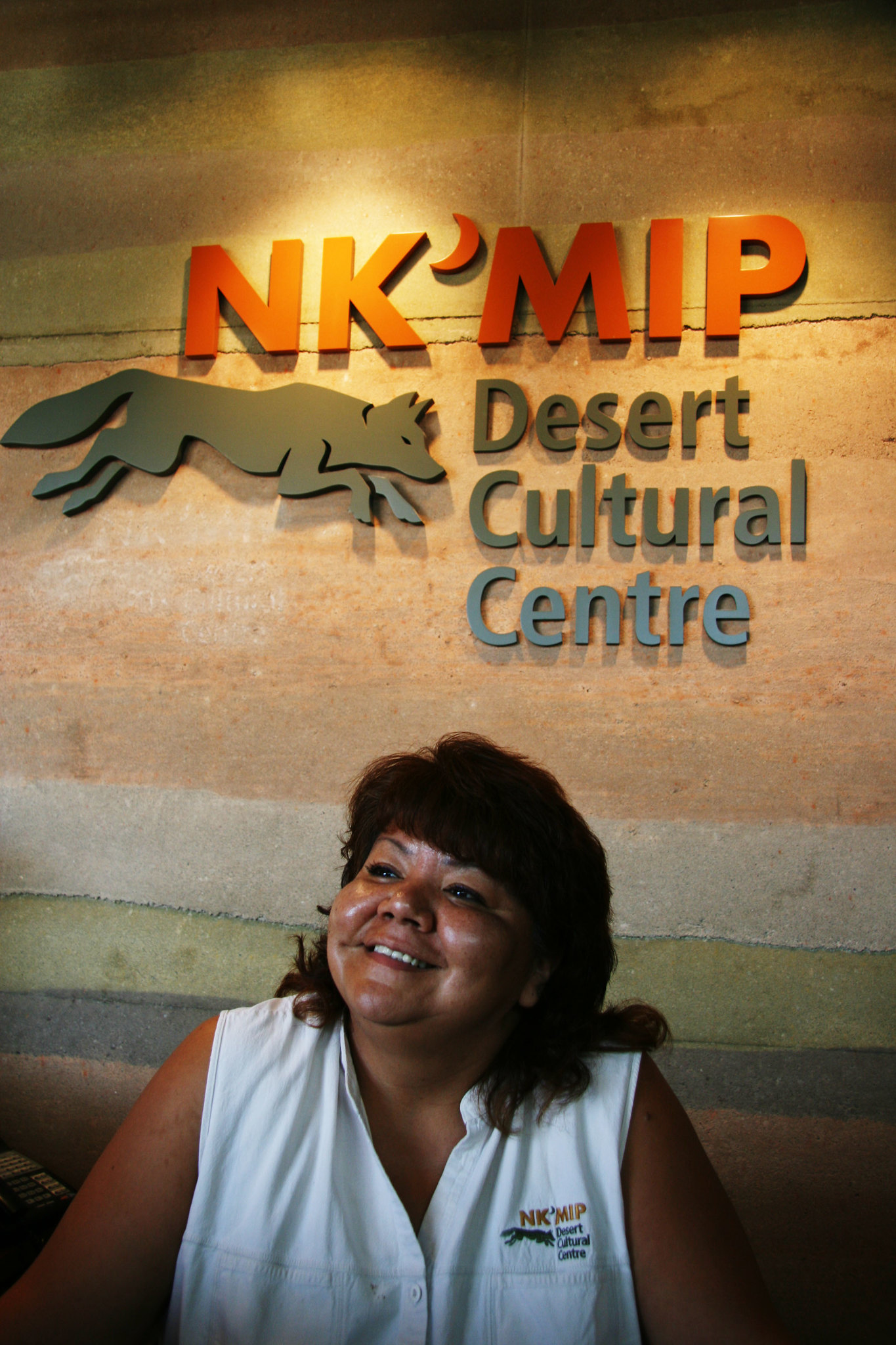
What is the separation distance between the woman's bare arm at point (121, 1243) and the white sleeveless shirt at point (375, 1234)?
0.10 ft

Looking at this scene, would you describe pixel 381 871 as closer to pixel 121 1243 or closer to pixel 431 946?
pixel 431 946

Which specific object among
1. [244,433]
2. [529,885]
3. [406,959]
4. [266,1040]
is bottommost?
[266,1040]

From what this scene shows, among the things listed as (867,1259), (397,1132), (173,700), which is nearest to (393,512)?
(173,700)

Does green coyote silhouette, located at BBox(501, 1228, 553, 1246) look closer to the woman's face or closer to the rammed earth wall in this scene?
the woman's face

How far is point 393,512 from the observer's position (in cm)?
265

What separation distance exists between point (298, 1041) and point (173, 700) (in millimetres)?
1513

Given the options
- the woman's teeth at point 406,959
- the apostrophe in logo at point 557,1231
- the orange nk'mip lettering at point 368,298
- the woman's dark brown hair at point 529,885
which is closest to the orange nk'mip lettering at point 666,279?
the orange nk'mip lettering at point 368,298

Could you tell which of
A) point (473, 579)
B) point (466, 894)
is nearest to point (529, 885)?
point (466, 894)

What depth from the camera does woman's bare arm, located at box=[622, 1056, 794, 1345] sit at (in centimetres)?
124

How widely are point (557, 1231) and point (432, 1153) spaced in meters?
0.21

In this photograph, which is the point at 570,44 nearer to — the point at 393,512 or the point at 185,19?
the point at 185,19

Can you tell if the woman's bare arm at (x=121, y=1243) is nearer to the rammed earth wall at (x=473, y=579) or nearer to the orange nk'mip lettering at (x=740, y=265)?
the rammed earth wall at (x=473, y=579)

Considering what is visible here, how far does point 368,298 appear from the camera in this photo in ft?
9.02

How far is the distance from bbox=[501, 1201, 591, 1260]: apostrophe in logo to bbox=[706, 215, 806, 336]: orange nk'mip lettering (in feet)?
7.33
